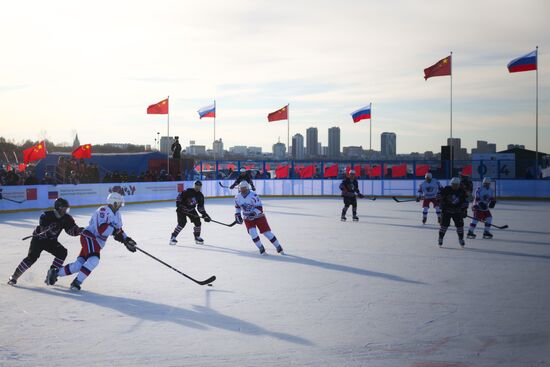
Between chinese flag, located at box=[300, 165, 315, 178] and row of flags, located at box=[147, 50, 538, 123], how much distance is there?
3545mm

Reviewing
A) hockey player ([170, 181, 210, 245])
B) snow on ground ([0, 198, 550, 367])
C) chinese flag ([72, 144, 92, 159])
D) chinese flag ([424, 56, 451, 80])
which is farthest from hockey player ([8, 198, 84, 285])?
chinese flag ([424, 56, 451, 80])

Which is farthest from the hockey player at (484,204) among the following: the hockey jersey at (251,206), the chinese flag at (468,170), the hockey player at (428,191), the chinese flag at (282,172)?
the chinese flag at (282,172)

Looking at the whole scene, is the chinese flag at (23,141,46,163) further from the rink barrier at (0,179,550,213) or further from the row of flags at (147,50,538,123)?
the row of flags at (147,50,538,123)

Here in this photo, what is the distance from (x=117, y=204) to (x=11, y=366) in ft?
11.5

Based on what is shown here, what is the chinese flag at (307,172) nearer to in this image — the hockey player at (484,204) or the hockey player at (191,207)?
the hockey player at (484,204)

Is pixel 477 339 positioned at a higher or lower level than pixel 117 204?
lower

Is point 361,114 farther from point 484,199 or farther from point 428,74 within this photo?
point 484,199

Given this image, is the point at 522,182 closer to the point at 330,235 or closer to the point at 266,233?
the point at 330,235

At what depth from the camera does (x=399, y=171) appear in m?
Result: 32.9

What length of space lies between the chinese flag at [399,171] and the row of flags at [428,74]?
391cm

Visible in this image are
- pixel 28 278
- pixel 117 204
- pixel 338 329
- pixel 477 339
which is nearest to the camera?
pixel 477 339

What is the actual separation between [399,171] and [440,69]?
6.49 meters

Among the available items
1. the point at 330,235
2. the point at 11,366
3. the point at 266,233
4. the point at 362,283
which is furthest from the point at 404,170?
the point at 11,366

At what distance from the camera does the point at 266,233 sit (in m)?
11.2
